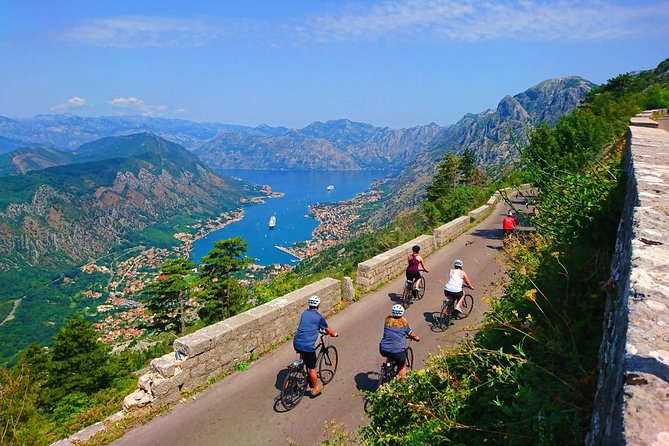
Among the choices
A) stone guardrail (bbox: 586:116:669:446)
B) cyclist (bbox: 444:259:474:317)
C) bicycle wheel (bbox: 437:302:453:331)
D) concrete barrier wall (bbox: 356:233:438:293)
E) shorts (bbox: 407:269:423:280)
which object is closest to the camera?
stone guardrail (bbox: 586:116:669:446)

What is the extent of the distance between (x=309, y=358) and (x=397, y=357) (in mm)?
1567

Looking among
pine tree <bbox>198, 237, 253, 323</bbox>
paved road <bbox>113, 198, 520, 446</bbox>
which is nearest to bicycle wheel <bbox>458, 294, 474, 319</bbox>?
paved road <bbox>113, 198, 520, 446</bbox>

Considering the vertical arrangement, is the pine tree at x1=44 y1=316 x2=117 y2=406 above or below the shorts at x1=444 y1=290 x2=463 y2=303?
below

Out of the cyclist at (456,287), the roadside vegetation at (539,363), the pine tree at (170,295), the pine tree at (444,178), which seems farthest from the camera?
the pine tree at (444,178)

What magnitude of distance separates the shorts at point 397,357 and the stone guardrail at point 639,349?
4094 millimetres

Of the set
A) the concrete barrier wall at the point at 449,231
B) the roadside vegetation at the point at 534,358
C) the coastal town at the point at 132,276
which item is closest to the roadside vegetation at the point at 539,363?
the roadside vegetation at the point at 534,358

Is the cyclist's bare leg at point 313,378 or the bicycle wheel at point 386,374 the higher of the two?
the bicycle wheel at point 386,374

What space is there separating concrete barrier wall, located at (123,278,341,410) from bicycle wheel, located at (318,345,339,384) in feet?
5.22

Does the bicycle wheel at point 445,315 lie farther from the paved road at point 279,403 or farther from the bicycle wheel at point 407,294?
the bicycle wheel at point 407,294

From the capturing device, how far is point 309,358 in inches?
268

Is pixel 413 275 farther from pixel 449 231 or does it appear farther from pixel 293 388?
pixel 449 231

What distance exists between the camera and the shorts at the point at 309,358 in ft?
22.1

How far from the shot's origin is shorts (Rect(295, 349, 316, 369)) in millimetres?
6738

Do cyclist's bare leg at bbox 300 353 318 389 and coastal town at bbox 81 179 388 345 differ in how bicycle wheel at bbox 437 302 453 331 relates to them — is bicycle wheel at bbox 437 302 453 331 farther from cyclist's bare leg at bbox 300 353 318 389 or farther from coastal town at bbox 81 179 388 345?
coastal town at bbox 81 179 388 345
